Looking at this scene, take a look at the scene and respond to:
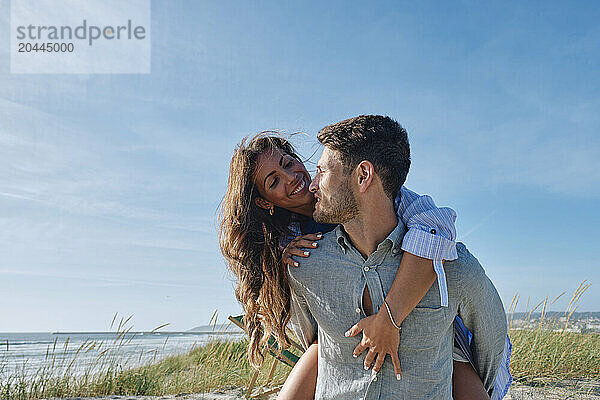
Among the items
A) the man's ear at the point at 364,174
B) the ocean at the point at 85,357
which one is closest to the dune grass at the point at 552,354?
the ocean at the point at 85,357

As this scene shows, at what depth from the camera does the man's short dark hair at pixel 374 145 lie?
234 cm

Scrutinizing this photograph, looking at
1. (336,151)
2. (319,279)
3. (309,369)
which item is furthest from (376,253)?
(309,369)

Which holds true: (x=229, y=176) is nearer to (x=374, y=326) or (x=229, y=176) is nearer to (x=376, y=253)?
(x=376, y=253)

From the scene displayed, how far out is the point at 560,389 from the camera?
5.29m

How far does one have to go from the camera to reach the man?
230 centimetres

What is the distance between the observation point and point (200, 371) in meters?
6.03

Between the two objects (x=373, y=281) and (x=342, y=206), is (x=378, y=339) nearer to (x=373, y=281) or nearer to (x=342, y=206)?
(x=373, y=281)

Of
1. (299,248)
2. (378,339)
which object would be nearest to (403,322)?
(378,339)

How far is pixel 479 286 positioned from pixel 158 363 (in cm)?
546

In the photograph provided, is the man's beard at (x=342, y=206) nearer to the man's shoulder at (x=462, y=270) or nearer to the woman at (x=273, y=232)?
the woman at (x=273, y=232)

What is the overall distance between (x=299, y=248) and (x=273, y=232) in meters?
0.49

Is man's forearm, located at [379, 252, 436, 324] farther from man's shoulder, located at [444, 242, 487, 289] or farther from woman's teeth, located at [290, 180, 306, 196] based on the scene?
woman's teeth, located at [290, 180, 306, 196]

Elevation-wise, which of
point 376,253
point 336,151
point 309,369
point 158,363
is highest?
point 336,151

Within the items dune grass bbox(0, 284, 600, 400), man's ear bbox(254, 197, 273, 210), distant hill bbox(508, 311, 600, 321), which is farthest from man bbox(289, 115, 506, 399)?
distant hill bbox(508, 311, 600, 321)
